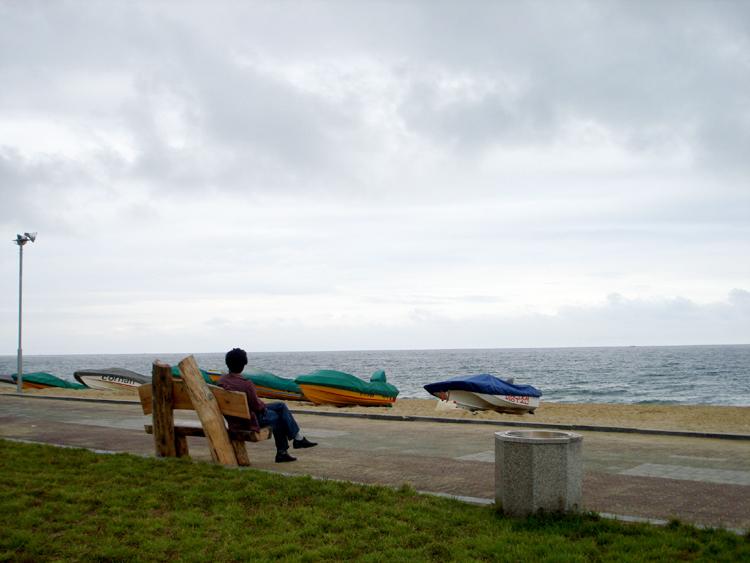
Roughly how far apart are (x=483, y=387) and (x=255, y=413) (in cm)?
1527

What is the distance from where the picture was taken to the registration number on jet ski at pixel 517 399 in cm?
2244

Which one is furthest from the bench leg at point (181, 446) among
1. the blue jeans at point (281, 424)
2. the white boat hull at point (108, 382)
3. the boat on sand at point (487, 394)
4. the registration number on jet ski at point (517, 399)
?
the white boat hull at point (108, 382)

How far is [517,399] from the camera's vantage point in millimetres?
22609

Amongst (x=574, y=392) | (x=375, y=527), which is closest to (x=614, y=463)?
(x=375, y=527)

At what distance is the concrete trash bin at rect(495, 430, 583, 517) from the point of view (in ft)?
16.9

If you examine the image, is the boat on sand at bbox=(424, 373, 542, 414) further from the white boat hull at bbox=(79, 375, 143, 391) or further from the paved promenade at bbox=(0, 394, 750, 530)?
the white boat hull at bbox=(79, 375, 143, 391)

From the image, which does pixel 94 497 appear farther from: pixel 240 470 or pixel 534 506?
pixel 534 506

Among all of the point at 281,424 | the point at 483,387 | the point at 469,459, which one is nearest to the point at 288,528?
the point at 281,424

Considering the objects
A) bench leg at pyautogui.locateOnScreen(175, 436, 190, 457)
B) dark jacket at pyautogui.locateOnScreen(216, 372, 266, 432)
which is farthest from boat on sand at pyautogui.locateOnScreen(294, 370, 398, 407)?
dark jacket at pyautogui.locateOnScreen(216, 372, 266, 432)

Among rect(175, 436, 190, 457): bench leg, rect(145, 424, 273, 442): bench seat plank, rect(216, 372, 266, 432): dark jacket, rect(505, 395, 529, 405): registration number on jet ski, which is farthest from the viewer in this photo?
rect(505, 395, 529, 405): registration number on jet ski

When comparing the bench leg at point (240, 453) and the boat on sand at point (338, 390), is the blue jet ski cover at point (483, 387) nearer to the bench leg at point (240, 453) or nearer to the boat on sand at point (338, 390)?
the boat on sand at point (338, 390)

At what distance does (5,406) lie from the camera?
58.5ft

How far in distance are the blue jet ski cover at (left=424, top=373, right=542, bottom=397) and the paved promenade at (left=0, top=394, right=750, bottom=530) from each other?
8828 millimetres

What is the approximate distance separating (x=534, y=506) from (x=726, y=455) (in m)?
5.16
